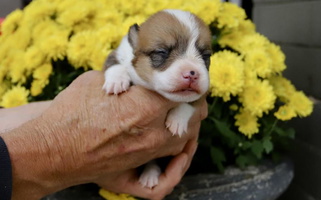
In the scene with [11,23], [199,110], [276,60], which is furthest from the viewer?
Result: [11,23]

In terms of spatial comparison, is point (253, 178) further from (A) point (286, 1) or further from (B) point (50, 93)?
(A) point (286, 1)

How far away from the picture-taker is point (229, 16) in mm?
1784

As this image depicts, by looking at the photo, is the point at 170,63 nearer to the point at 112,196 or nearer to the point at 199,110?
the point at 199,110

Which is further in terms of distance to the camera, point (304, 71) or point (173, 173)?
point (304, 71)

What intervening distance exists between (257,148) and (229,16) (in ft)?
1.76

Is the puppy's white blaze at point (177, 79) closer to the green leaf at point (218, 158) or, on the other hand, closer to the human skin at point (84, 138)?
the human skin at point (84, 138)

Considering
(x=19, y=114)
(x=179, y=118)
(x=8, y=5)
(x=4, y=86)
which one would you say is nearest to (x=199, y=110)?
(x=179, y=118)

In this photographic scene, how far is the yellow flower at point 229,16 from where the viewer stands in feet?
5.78

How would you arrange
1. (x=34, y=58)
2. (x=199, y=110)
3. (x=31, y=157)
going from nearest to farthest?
(x=31, y=157) → (x=199, y=110) → (x=34, y=58)

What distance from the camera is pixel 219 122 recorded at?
5.38ft

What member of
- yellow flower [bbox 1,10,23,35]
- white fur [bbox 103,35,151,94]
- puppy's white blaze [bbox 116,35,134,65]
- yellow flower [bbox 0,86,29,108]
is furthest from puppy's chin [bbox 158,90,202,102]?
yellow flower [bbox 1,10,23,35]

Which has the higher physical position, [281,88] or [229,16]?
[229,16]

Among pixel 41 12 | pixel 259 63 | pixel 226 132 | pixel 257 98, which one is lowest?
pixel 226 132

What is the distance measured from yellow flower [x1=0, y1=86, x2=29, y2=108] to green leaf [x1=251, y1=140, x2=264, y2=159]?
883 millimetres
